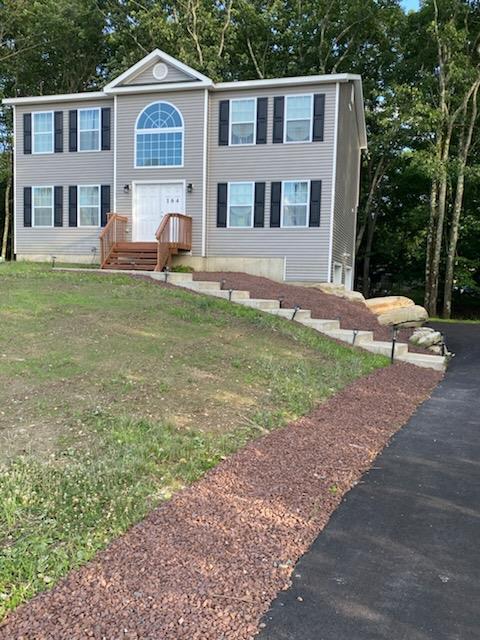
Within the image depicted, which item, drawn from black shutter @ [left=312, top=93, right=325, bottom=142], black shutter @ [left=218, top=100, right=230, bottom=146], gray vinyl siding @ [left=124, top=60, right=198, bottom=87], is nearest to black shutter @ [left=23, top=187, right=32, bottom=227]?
gray vinyl siding @ [left=124, top=60, right=198, bottom=87]

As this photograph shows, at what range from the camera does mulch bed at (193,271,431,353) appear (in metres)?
12.1

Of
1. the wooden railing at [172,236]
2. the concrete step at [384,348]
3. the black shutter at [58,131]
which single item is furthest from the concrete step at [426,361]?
the black shutter at [58,131]

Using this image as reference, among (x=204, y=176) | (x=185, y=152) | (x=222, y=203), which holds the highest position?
(x=185, y=152)

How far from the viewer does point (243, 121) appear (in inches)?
659

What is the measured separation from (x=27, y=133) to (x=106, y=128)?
309 centimetres

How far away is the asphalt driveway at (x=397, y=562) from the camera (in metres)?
2.46

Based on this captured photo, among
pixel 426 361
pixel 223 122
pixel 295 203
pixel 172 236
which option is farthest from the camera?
pixel 223 122

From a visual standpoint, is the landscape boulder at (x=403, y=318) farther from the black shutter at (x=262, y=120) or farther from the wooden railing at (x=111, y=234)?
the wooden railing at (x=111, y=234)

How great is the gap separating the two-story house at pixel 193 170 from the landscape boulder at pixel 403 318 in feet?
10.1

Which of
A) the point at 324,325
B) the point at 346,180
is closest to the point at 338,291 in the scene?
the point at 346,180

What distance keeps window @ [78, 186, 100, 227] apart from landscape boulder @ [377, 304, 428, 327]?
1007 cm

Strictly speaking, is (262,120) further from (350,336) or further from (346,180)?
(350,336)

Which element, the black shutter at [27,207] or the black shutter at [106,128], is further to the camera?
the black shutter at [27,207]

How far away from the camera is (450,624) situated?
248cm
